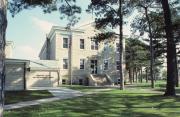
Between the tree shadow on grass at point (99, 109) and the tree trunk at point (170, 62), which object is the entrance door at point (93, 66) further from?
the tree shadow on grass at point (99, 109)

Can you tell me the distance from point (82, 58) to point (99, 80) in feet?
13.2

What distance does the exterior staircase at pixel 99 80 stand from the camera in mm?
41819

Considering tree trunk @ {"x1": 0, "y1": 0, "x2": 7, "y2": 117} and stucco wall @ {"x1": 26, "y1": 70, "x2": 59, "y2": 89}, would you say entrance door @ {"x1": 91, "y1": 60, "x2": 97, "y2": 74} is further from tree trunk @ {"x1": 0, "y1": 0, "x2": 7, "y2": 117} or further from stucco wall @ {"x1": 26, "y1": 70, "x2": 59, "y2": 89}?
tree trunk @ {"x1": 0, "y1": 0, "x2": 7, "y2": 117}

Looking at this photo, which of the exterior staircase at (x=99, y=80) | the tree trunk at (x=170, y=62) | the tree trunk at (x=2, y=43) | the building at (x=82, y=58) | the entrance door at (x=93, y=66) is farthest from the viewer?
the entrance door at (x=93, y=66)

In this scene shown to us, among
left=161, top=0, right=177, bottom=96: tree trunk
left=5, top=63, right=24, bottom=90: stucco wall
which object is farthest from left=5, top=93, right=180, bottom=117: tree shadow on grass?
left=5, top=63, right=24, bottom=90: stucco wall


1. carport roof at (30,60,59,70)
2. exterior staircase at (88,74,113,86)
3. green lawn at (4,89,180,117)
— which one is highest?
carport roof at (30,60,59,70)

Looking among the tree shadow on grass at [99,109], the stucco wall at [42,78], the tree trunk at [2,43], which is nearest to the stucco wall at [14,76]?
the stucco wall at [42,78]

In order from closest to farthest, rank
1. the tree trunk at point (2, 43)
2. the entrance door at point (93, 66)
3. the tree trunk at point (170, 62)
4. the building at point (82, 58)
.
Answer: the tree trunk at point (2, 43) → the tree trunk at point (170, 62) → the building at point (82, 58) → the entrance door at point (93, 66)

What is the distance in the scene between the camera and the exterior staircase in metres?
41.8

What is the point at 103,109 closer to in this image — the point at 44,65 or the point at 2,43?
the point at 2,43

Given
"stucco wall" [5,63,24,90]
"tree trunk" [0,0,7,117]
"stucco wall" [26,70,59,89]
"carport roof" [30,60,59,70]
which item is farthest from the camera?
"carport roof" [30,60,59,70]

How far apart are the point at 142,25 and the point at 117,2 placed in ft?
22.7

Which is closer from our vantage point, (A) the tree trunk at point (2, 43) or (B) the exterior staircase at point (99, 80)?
(A) the tree trunk at point (2, 43)

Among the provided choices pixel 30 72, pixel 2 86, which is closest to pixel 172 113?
pixel 2 86
